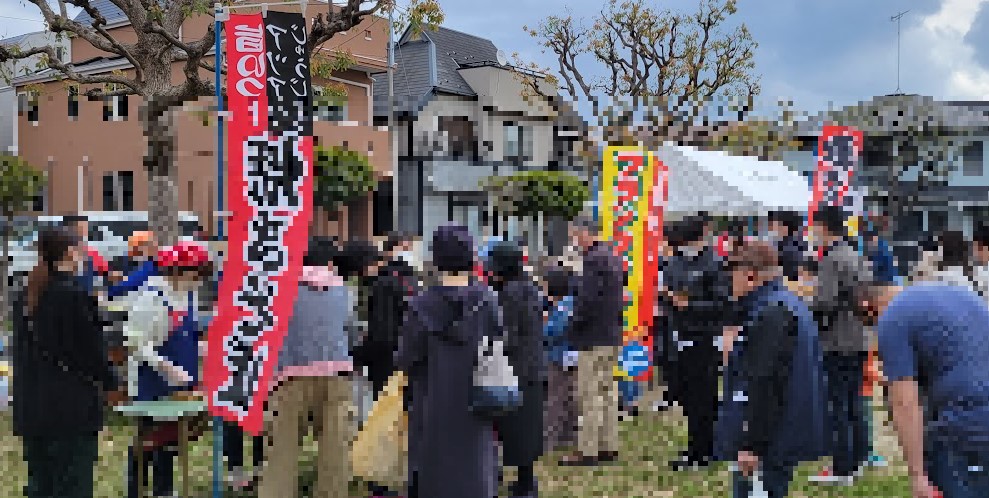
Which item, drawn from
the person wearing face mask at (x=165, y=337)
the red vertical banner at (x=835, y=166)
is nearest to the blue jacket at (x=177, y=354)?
the person wearing face mask at (x=165, y=337)

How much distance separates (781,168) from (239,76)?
10830 millimetres

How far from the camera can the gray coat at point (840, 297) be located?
6.54 metres

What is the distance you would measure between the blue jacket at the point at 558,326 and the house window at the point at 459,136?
3116 cm

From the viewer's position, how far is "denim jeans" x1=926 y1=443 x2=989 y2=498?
3922 millimetres

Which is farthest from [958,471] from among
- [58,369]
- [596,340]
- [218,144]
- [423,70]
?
[423,70]

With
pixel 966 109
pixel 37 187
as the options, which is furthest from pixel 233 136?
pixel 966 109

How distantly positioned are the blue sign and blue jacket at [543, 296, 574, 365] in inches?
68.6

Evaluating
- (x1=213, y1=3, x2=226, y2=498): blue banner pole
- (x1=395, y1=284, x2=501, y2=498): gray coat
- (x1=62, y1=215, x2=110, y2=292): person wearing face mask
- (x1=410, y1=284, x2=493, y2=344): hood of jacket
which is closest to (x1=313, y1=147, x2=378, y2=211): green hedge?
(x1=213, y1=3, x2=226, y2=498): blue banner pole

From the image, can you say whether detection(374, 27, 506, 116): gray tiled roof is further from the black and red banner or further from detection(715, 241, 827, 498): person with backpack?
detection(715, 241, 827, 498): person with backpack

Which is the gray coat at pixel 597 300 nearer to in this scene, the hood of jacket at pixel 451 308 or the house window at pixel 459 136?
the hood of jacket at pixel 451 308

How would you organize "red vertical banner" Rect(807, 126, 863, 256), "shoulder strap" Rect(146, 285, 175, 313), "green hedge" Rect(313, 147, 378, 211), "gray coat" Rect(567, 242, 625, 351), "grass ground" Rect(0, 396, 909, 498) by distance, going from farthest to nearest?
"green hedge" Rect(313, 147, 378, 211) < "red vertical banner" Rect(807, 126, 863, 256) < "gray coat" Rect(567, 242, 625, 351) < "grass ground" Rect(0, 396, 909, 498) < "shoulder strap" Rect(146, 285, 175, 313)

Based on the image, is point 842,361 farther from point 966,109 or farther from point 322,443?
point 966,109

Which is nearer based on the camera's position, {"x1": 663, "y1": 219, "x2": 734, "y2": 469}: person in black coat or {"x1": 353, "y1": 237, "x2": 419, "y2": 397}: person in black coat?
{"x1": 353, "y1": 237, "x2": 419, "y2": 397}: person in black coat

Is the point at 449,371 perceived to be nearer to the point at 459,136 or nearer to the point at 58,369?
the point at 58,369
